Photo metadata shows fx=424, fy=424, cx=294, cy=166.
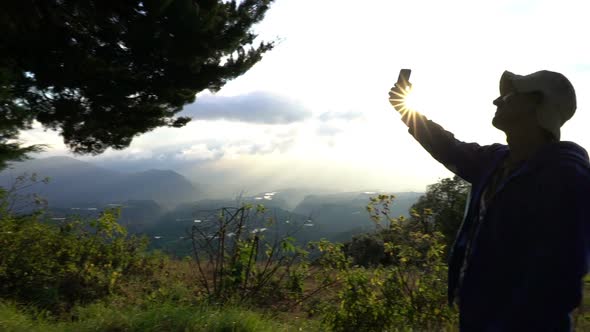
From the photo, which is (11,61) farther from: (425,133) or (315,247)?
(425,133)

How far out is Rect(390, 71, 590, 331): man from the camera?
131 cm

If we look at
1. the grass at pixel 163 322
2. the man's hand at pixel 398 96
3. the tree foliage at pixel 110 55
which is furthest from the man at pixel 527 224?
the tree foliage at pixel 110 55

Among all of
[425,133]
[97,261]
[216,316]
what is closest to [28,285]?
[97,261]

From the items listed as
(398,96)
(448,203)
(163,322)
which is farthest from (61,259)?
(448,203)

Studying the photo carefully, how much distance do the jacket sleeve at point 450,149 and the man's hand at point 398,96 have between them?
0.08 metres

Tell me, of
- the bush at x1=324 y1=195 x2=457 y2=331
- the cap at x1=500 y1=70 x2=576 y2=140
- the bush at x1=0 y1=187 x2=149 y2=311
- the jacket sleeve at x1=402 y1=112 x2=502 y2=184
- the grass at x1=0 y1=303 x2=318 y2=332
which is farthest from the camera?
the bush at x1=0 y1=187 x2=149 y2=311

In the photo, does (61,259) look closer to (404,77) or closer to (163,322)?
(163,322)

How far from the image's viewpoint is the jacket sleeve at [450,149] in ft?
6.77

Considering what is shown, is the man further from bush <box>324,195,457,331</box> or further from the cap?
bush <box>324,195,457,331</box>

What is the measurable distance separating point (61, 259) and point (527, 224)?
672cm

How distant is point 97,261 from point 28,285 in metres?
1.25

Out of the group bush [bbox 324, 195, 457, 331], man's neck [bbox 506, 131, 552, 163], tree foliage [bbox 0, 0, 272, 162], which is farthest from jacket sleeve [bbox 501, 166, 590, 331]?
tree foliage [bbox 0, 0, 272, 162]

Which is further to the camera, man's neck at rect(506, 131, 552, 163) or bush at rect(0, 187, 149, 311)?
bush at rect(0, 187, 149, 311)

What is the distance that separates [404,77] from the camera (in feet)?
8.10
